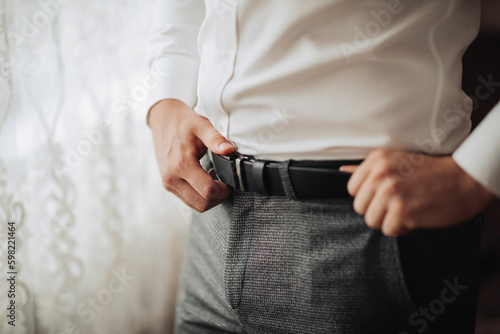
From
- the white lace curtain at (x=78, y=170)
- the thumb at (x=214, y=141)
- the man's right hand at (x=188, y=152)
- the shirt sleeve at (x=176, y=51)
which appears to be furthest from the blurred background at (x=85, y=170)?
the thumb at (x=214, y=141)

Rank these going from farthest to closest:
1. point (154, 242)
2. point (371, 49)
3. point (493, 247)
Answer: point (154, 242) < point (493, 247) < point (371, 49)

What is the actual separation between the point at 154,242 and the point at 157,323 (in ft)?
0.88

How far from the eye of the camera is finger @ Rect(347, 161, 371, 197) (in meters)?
0.47

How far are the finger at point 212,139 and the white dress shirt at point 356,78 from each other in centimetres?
5

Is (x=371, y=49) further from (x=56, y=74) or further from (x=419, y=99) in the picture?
(x=56, y=74)

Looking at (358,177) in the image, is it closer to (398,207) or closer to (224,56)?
(398,207)

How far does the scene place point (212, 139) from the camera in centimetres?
65

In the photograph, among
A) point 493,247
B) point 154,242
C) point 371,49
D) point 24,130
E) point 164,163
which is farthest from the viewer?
point 154,242

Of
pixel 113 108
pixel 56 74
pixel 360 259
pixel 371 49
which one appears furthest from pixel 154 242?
pixel 371 49

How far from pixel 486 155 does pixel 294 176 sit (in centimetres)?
24

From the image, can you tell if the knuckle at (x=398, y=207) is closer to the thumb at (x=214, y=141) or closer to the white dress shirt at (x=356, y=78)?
the white dress shirt at (x=356, y=78)

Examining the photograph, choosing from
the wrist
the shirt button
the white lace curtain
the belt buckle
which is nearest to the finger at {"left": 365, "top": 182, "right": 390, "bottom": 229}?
the belt buckle

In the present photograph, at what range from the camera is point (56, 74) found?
3.12ft

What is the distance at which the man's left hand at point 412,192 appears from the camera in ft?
1.47
